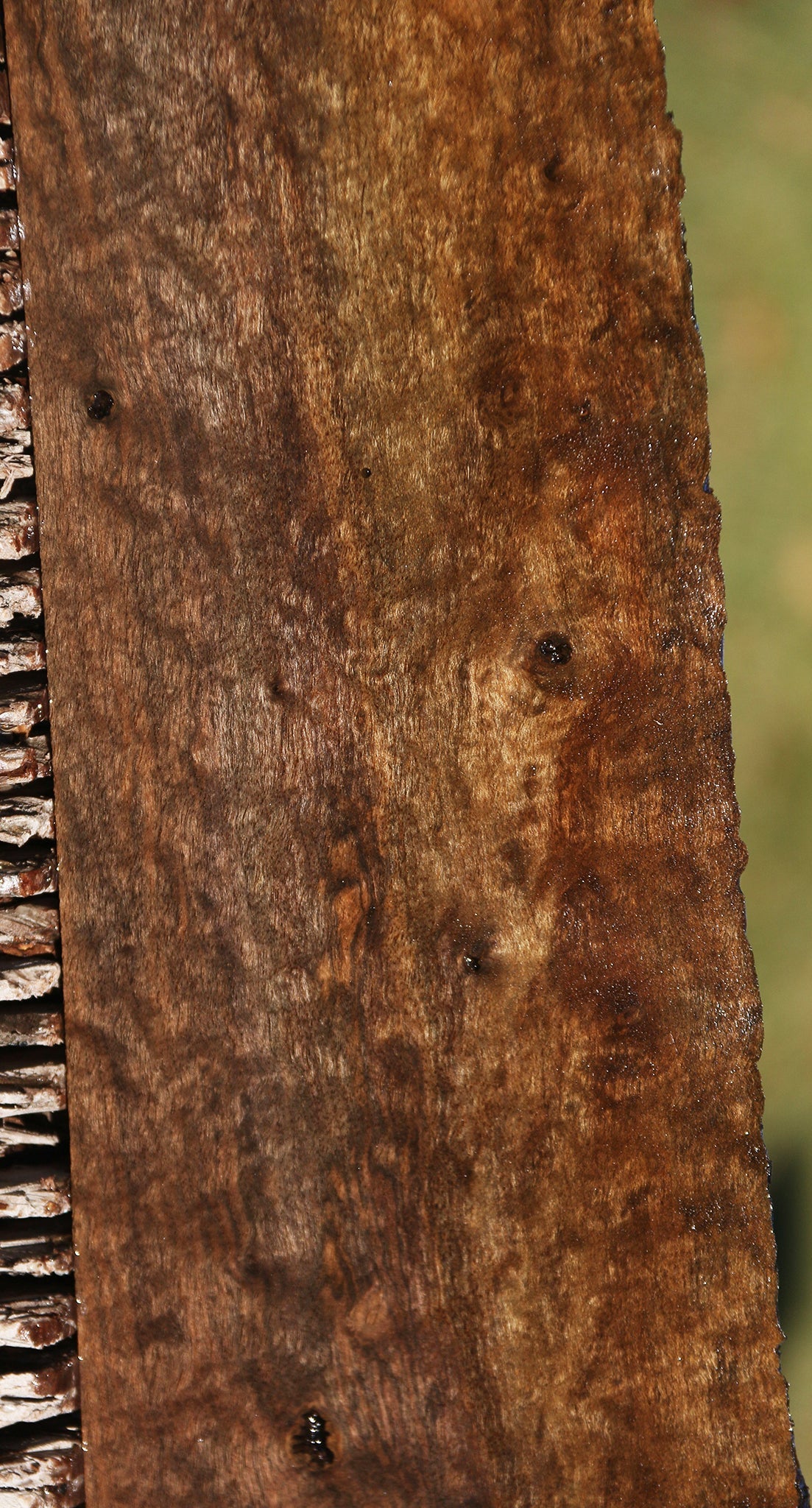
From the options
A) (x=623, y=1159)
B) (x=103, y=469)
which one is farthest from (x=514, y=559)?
(x=623, y=1159)

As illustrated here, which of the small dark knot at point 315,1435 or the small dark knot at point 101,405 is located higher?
the small dark knot at point 101,405

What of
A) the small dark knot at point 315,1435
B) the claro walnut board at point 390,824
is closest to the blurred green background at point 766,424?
the claro walnut board at point 390,824

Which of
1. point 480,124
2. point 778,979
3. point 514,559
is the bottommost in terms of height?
point 778,979

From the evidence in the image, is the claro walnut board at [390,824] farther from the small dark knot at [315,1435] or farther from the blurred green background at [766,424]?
the blurred green background at [766,424]

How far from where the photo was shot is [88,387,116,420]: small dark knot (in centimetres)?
121

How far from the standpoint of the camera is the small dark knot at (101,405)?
3.96 ft

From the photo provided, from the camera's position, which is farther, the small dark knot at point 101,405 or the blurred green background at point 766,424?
the blurred green background at point 766,424

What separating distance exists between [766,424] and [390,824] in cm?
129

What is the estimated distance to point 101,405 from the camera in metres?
1.21

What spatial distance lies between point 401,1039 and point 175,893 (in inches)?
12.8

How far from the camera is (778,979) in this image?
2.08 meters

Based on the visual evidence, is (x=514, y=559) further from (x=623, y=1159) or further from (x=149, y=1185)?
(x=149, y=1185)

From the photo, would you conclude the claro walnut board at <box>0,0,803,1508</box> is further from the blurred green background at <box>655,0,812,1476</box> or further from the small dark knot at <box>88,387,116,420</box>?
the blurred green background at <box>655,0,812,1476</box>

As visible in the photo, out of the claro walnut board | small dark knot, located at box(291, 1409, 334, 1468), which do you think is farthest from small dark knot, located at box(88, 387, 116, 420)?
small dark knot, located at box(291, 1409, 334, 1468)
